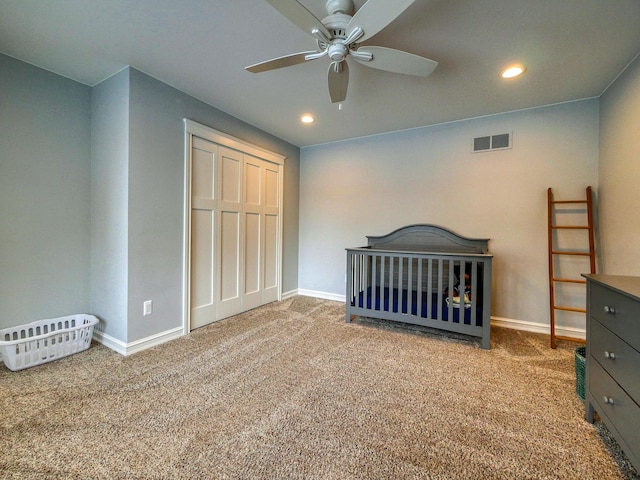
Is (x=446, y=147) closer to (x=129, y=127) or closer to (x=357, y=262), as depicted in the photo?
(x=357, y=262)

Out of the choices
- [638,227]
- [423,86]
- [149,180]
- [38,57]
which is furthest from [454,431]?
[38,57]

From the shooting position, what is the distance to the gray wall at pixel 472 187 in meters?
2.64

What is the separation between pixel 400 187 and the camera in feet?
11.3

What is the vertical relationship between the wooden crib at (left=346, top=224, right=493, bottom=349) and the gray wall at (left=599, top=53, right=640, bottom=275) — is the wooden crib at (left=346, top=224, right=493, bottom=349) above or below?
below

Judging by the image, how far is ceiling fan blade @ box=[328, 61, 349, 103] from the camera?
66.2 inches

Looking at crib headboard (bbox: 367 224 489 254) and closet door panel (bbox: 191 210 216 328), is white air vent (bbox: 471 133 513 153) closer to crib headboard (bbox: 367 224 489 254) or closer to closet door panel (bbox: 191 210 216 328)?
crib headboard (bbox: 367 224 489 254)

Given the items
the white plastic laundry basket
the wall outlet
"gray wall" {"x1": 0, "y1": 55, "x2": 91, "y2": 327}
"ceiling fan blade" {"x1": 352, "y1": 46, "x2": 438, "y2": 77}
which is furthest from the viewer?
the wall outlet

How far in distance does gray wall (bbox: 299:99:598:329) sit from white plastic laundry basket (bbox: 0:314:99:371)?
2722mm

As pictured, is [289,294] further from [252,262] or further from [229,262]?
[229,262]

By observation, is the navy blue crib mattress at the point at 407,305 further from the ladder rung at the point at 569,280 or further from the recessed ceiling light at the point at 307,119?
the recessed ceiling light at the point at 307,119

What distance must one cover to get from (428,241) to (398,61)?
2.11 m

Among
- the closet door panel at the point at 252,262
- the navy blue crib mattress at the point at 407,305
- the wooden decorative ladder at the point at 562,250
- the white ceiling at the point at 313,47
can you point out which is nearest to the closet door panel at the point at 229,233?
the closet door panel at the point at 252,262

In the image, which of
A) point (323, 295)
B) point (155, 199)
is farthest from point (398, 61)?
point (323, 295)

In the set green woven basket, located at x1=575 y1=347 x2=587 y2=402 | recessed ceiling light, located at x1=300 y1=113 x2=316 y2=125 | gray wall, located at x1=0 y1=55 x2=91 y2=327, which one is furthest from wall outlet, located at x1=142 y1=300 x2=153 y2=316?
green woven basket, located at x1=575 y1=347 x2=587 y2=402
